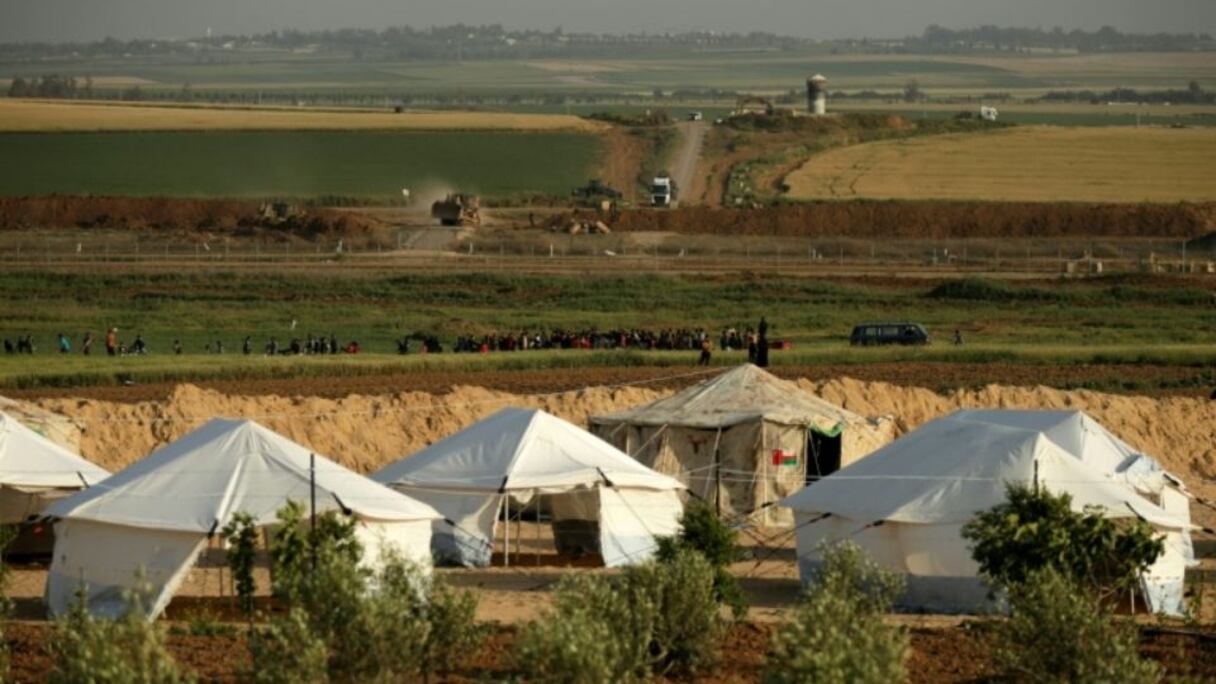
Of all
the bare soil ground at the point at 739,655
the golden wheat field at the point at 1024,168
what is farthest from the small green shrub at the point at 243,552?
the golden wheat field at the point at 1024,168

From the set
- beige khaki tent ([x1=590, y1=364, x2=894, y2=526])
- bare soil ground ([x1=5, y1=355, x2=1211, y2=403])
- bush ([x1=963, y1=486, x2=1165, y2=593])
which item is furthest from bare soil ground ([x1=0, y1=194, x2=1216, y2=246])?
bush ([x1=963, y1=486, x2=1165, y2=593])

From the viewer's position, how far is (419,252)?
9306cm

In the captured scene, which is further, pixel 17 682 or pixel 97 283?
pixel 97 283

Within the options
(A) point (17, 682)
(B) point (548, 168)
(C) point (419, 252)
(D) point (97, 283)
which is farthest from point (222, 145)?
(A) point (17, 682)

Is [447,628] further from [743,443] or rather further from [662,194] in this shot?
[662,194]

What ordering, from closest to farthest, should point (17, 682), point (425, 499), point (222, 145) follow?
1. point (17, 682)
2. point (425, 499)
3. point (222, 145)

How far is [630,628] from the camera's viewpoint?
2312 centimetres

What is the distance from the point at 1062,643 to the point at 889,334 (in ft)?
130

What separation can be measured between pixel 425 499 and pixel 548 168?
101 metres

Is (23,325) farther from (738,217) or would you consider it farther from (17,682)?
→ (17,682)

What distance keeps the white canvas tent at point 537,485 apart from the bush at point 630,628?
6308 millimetres

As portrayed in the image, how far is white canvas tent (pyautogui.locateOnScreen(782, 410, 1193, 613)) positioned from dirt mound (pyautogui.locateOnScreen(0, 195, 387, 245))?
66.1m

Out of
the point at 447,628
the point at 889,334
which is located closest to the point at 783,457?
the point at 447,628

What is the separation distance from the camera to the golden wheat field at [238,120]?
526 ft
